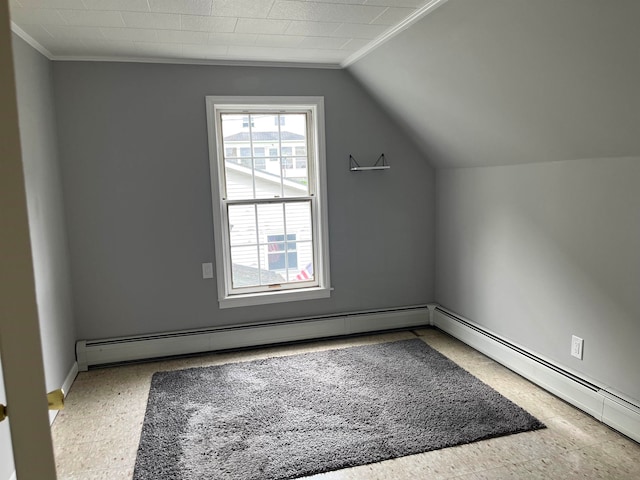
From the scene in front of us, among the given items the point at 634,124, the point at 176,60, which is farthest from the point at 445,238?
the point at 176,60

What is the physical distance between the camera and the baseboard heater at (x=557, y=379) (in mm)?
2336

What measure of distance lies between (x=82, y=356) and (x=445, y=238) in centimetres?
301

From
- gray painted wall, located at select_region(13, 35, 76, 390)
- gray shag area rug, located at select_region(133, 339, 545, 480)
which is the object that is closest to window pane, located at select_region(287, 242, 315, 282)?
gray shag area rug, located at select_region(133, 339, 545, 480)

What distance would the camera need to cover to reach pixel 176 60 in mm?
3344

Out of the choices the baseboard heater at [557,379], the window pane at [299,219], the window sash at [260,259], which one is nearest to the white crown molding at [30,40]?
the window sash at [260,259]

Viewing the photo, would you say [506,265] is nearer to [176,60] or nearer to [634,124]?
[634,124]

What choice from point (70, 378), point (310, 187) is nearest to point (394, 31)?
point (310, 187)

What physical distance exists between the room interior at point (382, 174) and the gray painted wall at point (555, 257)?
0.04 ft

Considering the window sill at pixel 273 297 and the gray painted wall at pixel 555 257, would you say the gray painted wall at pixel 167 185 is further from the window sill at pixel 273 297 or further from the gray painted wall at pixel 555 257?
the gray painted wall at pixel 555 257

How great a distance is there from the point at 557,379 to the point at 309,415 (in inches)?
58.8

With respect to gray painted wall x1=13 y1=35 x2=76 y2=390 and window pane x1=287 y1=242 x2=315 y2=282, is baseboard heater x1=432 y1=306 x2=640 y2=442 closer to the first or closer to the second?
window pane x1=287 y1=242 x2=315 y2=282

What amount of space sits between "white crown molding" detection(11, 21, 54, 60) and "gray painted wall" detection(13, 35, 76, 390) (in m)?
0.04

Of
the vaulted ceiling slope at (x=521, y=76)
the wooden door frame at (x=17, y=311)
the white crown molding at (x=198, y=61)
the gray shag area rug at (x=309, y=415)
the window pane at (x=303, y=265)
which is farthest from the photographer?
the window pane at (x=303, y=265)

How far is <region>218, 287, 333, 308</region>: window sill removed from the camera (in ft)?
12.1
